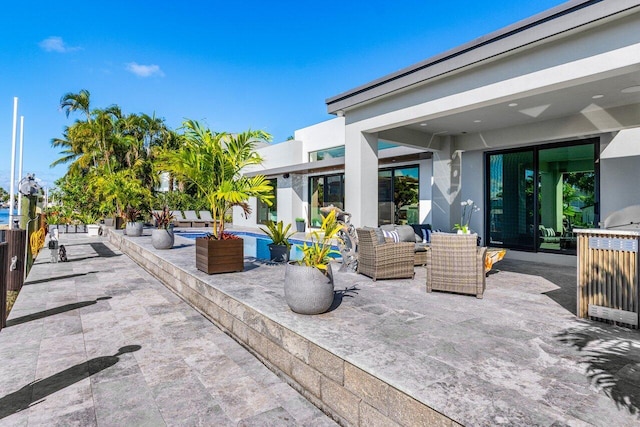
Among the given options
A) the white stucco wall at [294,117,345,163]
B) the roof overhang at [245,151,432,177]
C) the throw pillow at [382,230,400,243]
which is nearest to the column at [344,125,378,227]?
the throw pillow at [382,230,400,243]

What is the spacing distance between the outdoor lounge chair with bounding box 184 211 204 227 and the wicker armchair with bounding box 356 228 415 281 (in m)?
20.1

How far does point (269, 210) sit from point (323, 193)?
512 centimetres

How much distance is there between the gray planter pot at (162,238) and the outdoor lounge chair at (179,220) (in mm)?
14664

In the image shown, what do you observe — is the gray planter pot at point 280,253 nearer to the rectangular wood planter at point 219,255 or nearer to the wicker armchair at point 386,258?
the rectangular wood planter at point 219,255

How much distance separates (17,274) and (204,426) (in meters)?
6.02

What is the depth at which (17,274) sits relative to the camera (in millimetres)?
6188

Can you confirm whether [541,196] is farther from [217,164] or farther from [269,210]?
[269,210]

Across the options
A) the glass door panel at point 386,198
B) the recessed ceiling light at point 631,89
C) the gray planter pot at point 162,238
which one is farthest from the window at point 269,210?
the recessed ceiling light at point 631,89

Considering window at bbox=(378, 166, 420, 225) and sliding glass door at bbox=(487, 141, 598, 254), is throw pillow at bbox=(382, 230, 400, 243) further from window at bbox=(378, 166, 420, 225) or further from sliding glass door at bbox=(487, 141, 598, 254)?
window at bbox=(378, 166, 420, 225)

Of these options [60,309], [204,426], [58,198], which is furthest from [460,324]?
[58,198]

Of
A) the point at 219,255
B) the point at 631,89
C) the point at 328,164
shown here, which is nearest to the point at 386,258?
the point at 219,255

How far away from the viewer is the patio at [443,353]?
1954 millimetres

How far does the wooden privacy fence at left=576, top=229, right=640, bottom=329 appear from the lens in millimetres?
3279

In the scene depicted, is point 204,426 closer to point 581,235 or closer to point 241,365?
point 241,365
